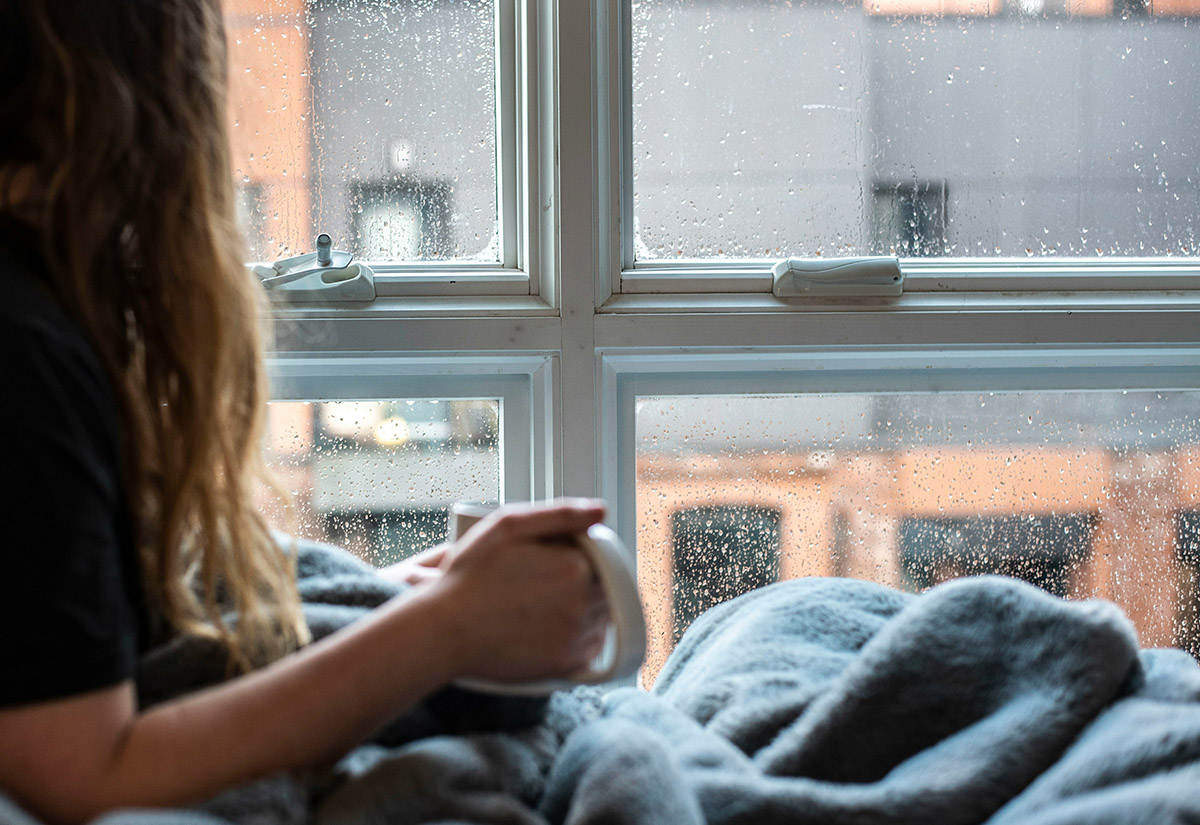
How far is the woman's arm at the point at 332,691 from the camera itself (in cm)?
46

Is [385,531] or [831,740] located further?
[385,531]

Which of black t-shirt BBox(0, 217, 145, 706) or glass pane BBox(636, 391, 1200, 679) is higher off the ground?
black t-shirt BBox(0, 217, 145, 706)

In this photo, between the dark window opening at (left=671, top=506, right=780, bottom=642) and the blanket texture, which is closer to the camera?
the blanket texture

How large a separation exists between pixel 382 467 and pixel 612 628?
24.4 inches

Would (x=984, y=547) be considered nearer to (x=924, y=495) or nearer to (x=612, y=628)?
(x=924, y=495)

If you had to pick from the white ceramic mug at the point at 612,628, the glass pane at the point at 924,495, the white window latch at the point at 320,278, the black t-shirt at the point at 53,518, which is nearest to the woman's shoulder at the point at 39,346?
the black t-shirt at the point at 53,518

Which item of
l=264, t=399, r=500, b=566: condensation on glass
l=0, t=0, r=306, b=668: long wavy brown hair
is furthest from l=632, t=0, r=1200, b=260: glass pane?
l=0, t=0, r=306, b=668: long wavy brown hair

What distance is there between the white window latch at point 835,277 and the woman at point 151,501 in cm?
62

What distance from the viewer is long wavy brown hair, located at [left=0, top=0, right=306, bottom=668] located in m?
0.55

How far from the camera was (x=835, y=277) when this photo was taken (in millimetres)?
1097

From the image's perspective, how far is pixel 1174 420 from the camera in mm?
1215

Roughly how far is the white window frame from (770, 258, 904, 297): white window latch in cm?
2

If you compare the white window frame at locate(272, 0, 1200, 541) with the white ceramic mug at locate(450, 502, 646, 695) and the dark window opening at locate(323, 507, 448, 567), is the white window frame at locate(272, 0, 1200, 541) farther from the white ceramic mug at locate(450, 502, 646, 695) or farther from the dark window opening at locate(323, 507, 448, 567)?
the white ceramic mug at locate(450, 502, 646, 695)

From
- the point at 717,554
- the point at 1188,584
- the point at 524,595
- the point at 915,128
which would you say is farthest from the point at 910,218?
the point at 524,595
